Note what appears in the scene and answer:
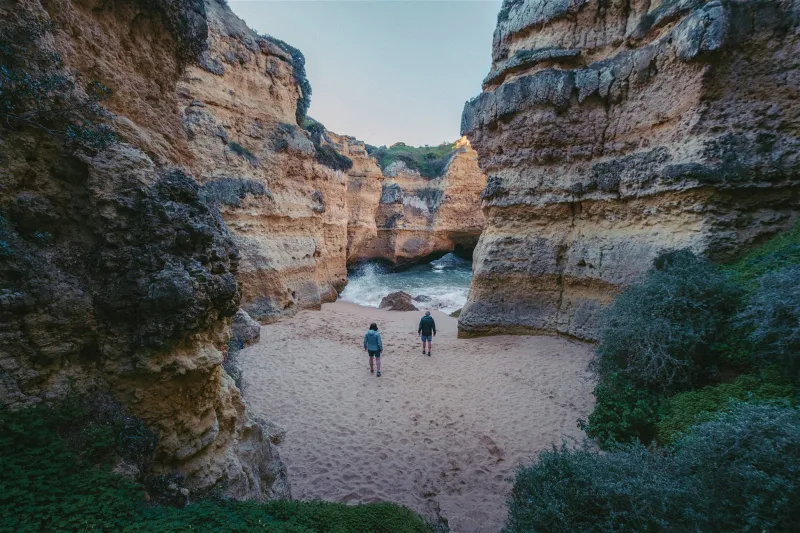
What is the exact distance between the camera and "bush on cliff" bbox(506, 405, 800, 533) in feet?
8.63

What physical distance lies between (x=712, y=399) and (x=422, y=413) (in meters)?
5.03

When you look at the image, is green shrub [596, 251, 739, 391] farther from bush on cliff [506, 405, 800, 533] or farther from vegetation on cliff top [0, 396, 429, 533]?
vegetation on cliff top [0, 396, 429, 533]

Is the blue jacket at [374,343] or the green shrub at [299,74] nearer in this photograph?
the blue jacket at [374,343]

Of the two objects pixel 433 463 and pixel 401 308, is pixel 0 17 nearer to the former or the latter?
pixel 433 463

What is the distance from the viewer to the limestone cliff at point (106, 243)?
285 cm

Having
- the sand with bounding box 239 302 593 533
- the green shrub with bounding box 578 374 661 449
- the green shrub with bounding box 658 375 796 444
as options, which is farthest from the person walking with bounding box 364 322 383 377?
the green shrub with bounding box 658 375 796 444

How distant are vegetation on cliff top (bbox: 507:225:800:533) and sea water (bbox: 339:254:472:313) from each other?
14615mm

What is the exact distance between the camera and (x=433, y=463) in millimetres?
6047

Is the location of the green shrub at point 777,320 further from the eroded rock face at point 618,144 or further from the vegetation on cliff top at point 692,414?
the eroded rock face at point 618,144

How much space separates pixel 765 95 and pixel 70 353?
42.1ft

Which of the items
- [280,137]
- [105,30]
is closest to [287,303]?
[280,137]

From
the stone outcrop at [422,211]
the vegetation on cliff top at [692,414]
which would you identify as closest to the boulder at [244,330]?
the vegetation on cliff top at [692,414]

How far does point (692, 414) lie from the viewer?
4707mm

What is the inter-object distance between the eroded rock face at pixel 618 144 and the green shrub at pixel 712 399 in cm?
405
